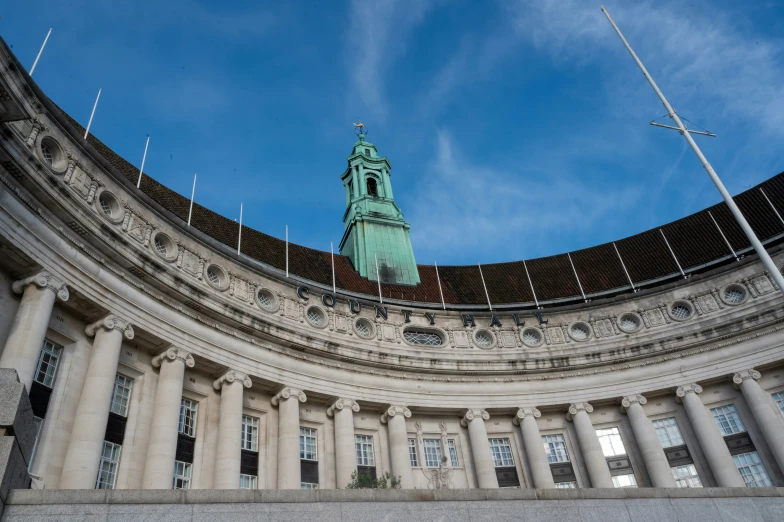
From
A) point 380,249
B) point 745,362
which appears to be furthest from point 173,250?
point 745,362

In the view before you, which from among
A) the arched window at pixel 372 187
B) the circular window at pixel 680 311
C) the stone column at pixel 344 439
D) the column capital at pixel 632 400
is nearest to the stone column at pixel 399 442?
the stone column at pixel 344 439

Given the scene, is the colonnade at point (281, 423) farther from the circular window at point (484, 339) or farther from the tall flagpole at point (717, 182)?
the tall flagpole at point (717, 182)

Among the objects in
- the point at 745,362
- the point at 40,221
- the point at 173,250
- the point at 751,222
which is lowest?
the point at 745,362

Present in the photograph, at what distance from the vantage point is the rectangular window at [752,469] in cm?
3262

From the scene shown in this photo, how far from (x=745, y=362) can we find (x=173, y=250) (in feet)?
111

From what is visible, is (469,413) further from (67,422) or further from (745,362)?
(67,422)

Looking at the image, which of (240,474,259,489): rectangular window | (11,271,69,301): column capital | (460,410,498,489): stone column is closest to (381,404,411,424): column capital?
(460,410,498,489): stone column

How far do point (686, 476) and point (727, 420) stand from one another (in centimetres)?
444

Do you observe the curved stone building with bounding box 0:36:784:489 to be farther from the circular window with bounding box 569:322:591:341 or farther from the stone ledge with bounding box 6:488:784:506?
the stone ledge with bounding box 6:488:784:506

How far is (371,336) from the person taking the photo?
120 feet

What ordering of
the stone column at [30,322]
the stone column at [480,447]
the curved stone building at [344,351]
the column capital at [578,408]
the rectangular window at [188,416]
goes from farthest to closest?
the column capital at [578,408], the stone column at [480,447], the rectangular window at [188,416], the curved stone building at [344,351], the stone column at [30,322]

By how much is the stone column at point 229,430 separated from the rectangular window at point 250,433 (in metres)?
2.06

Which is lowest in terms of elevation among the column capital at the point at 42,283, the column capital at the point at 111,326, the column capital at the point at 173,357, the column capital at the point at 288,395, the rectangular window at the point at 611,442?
the rectangular window at the point at 611,442

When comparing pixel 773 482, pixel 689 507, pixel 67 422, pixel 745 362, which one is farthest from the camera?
pixel 745 362
